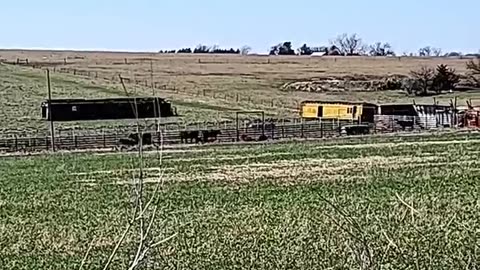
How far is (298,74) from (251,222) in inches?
4299

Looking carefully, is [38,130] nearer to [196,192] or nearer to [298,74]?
[196,192]

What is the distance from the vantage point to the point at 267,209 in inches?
946

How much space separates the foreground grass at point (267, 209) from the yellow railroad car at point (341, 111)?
827 inches

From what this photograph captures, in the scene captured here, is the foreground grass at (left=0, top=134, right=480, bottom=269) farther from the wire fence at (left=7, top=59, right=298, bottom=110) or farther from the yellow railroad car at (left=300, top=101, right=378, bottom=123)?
the wire fence at (left=7, top=59, right=298, bottom=110)

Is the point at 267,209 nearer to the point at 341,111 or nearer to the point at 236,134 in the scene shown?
the point at 236,134

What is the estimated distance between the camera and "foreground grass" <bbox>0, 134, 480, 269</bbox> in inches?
600

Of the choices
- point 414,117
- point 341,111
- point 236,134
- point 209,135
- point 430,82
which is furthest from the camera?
point 430,82

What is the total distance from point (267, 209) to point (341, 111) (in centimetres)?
4758

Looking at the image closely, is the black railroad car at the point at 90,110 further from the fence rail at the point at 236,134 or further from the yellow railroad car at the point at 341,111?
the fence rail at the point at 236,134

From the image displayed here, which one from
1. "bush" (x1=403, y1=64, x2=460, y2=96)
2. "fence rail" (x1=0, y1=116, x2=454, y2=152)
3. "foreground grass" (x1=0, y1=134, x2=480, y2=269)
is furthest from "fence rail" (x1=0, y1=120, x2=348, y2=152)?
"bush" (x1=403, y1=64, x2=460, y2=96)

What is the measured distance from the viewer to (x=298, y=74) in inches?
5118

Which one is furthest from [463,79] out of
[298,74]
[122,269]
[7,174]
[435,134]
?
[122,269]

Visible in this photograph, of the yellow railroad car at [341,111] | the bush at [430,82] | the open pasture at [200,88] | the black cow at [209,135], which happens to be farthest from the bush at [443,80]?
the black cow at [209,135]

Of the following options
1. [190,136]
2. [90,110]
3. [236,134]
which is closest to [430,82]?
[90,110]
